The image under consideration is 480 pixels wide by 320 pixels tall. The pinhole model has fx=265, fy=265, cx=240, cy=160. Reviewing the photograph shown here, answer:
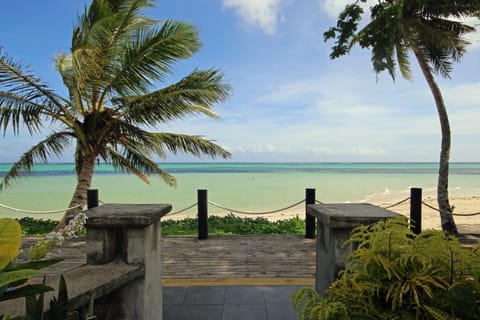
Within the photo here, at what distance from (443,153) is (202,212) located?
637cm

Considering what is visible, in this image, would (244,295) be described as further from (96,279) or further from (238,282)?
(96,279)

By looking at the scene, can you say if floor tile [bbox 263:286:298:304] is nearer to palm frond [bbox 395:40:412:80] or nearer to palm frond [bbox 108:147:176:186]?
palm frond [bbox 108:147:176:186]

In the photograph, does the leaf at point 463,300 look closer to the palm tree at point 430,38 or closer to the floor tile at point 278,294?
the floor tile at point 278,294

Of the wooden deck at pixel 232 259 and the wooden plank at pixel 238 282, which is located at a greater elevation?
the wooden plank at pixel 238 282

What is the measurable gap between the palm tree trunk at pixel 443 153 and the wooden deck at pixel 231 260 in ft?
12.3

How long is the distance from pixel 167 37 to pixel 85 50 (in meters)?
1.81

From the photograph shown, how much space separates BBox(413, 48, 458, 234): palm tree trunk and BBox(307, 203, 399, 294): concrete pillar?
6.30m

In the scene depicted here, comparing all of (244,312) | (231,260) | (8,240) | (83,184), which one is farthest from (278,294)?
(83,184)

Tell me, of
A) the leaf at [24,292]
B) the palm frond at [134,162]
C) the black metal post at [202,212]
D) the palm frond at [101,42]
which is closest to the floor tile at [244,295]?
the leaf at [24,292]

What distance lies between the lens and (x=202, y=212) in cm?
614

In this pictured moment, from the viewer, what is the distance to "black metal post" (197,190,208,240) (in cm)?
612

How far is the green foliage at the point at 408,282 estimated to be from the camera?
91cm

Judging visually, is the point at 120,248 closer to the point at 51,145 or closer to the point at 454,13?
the point at 51,145

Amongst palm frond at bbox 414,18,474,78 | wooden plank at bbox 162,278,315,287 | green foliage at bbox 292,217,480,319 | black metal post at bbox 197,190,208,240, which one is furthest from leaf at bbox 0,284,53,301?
palm frond at bbox 414,18,474,78
